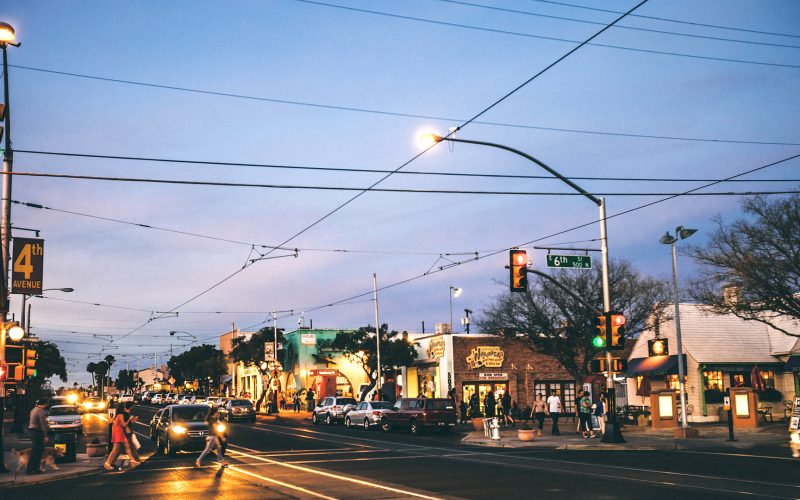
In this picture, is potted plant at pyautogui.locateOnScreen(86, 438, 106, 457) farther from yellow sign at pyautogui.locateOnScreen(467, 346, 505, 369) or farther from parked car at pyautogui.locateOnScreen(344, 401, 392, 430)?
yellow sign at pyautogui.locateOnScreen(467, 346, 505, 369)

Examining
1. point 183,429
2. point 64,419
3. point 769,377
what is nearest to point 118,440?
point 183,429

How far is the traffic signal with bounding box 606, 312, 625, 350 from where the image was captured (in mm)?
24406

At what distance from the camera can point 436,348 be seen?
180ft

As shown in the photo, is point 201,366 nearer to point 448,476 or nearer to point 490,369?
point 490,369

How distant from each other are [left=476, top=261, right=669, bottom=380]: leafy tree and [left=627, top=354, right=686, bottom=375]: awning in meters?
1.95

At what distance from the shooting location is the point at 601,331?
24.9 meters

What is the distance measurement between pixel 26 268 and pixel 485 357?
3665cm

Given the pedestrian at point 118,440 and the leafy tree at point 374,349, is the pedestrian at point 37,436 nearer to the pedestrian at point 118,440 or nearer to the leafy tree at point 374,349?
the pedestrian at point 118,440

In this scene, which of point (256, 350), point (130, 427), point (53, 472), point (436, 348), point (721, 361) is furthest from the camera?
point (256, 350)

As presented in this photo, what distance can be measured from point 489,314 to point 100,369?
546 feet

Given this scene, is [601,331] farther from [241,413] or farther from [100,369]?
[100,369]

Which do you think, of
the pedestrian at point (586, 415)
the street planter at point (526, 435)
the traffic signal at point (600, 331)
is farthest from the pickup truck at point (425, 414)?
the traffic signal at point (600, 331)

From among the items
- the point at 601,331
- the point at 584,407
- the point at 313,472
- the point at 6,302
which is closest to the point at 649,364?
the point at 584,407

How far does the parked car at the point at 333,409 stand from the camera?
1800 inches
